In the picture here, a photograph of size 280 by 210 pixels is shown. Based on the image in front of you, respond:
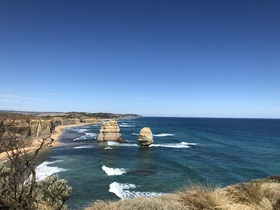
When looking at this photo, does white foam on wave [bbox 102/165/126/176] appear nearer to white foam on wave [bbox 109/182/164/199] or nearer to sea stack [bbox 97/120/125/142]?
white foam on wave [bbox 109/182/164/199]

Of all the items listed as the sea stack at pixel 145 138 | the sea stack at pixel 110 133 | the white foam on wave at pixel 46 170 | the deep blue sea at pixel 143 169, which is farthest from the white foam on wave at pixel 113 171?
the sea stack at pixel 110 133

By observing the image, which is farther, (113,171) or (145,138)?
(145,138)

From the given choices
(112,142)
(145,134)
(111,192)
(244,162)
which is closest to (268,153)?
(244,162)

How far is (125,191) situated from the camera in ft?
78.3

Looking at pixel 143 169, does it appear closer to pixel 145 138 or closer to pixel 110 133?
pixel 145 138

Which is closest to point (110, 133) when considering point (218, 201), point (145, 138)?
point (145, 138)

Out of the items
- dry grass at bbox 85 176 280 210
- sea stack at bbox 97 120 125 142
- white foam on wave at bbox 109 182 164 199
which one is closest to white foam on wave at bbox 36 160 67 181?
white foam on wave at bbox 109 182 164 199

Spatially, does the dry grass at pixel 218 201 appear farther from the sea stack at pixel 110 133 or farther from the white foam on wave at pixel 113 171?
the sea stack at pixel 110 133

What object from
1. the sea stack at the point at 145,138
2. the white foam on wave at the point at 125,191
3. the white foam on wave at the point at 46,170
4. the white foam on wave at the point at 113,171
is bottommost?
the white foam on wave at the point at 46,170

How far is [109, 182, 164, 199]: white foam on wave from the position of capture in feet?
73.7

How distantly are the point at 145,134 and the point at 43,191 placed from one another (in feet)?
147

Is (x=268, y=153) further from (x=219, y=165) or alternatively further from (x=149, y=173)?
(x=149, y=173)

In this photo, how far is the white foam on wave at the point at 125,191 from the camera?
22.5m

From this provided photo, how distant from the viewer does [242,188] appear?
8.21m
